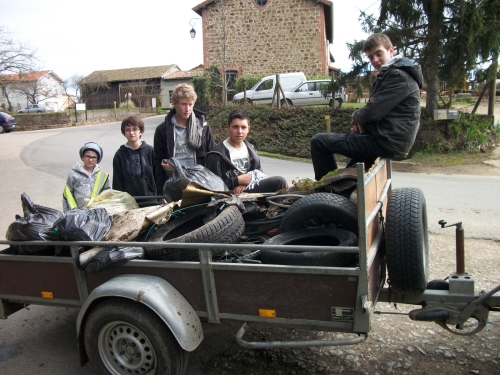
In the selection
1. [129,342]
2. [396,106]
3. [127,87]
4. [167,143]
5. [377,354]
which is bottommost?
[377,354]

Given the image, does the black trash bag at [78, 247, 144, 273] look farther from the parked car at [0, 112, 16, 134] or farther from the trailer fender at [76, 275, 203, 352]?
the parked car at [0, 112, 16, 134]

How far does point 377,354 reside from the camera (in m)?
3.36

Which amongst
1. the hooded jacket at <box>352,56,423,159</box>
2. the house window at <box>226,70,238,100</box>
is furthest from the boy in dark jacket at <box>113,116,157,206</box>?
the house window at <box>226,70,238,100</box>

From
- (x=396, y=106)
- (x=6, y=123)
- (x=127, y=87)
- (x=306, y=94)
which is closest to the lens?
(x=396, y=106)

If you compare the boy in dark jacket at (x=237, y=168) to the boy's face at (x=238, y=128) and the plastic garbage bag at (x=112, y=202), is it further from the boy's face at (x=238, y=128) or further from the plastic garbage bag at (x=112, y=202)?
the plastic garbage bag at (x=112, y=202)

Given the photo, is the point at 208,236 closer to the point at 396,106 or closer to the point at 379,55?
the point at 396,106

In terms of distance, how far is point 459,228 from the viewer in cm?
305

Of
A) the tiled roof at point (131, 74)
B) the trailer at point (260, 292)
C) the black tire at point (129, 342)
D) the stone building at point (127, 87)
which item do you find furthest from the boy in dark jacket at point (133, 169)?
the tiled roof at point (131, 74)

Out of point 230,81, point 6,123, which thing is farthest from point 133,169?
point 6,123

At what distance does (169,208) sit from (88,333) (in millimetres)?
1056

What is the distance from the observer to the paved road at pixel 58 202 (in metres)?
3.57

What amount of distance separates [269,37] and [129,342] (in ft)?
82.2

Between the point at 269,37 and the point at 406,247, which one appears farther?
the point at 269,37

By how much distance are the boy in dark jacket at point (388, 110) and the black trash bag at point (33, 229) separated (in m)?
2.42
